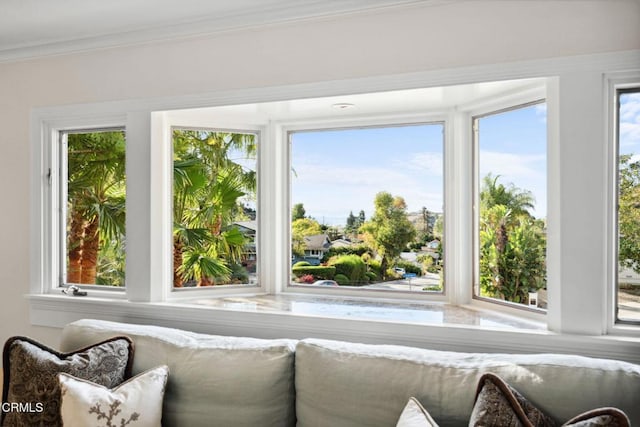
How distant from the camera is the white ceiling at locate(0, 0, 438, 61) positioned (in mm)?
2209

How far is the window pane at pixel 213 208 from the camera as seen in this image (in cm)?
284

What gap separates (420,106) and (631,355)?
57.8 inches

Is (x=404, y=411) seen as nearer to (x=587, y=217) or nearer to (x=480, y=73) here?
(x=587, y=217)

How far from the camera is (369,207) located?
279 centimetres

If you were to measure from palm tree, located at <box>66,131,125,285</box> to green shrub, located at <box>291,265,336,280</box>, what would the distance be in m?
1.01

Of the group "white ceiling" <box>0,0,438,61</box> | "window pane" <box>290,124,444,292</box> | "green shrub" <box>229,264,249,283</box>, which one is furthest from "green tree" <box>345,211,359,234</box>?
"white ceiling" <box>0,0,438,61</box>

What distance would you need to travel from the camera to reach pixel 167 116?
2.71 meters

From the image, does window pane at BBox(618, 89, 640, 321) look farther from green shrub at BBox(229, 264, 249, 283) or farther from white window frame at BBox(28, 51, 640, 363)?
green shrub at BBox(229, 264, 249, 283)

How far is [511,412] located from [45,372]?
1.72 meters

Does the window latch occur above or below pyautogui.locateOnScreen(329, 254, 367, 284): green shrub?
below

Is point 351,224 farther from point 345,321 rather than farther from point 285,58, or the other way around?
point 285,58

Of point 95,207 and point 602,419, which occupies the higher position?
point 95,207

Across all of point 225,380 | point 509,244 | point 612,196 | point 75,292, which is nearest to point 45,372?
point 225,380

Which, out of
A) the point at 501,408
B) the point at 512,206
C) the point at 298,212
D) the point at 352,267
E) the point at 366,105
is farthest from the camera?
the point at 298,212
